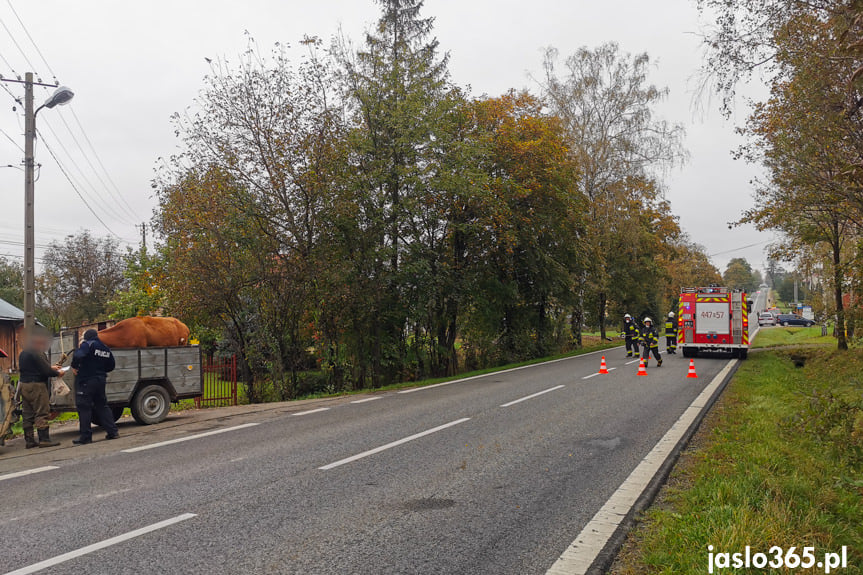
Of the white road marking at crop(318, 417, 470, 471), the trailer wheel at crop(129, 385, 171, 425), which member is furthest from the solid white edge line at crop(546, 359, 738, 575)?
the trailer wheel at crop(129, 385, 171, 425)

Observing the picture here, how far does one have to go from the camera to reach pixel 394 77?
18.1 meters

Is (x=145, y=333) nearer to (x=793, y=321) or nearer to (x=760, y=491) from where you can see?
(x=760, y=491)

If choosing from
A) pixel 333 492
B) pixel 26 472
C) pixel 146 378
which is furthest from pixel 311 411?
pixel 333 492

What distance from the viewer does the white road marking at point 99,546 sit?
13.8 feet

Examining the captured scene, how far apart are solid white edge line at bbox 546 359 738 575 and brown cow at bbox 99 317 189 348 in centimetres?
918

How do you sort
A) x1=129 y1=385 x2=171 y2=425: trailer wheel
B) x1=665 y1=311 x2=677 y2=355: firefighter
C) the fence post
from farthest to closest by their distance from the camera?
x1=665 y1=311 x2=677 y2=355: firefighter
the fence post
x1=129 y1=385 x2=171 y2=425: trailer wheel

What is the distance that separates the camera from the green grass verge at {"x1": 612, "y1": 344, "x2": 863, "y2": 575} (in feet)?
14.0

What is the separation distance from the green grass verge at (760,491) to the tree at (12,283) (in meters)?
58.7

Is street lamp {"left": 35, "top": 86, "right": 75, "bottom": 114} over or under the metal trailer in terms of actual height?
over

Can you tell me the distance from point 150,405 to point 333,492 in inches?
266

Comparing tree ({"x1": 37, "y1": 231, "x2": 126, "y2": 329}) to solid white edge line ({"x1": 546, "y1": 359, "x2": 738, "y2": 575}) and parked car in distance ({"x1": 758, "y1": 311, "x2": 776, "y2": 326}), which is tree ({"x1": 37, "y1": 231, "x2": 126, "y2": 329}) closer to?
solid white edge line ({"x1": 546, "y1": 359, "x2": 738, "y2": 575})

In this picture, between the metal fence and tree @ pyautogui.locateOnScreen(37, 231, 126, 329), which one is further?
tree @ pyautogui.locateOnScreen(37, 231, 126, 329)

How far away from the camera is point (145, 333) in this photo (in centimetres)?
1142

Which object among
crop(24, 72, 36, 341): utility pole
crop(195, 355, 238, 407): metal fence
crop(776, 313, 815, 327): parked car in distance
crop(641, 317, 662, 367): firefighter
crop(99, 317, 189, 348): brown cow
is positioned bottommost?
crop(776, 313, 815, 327): parked car in distance
